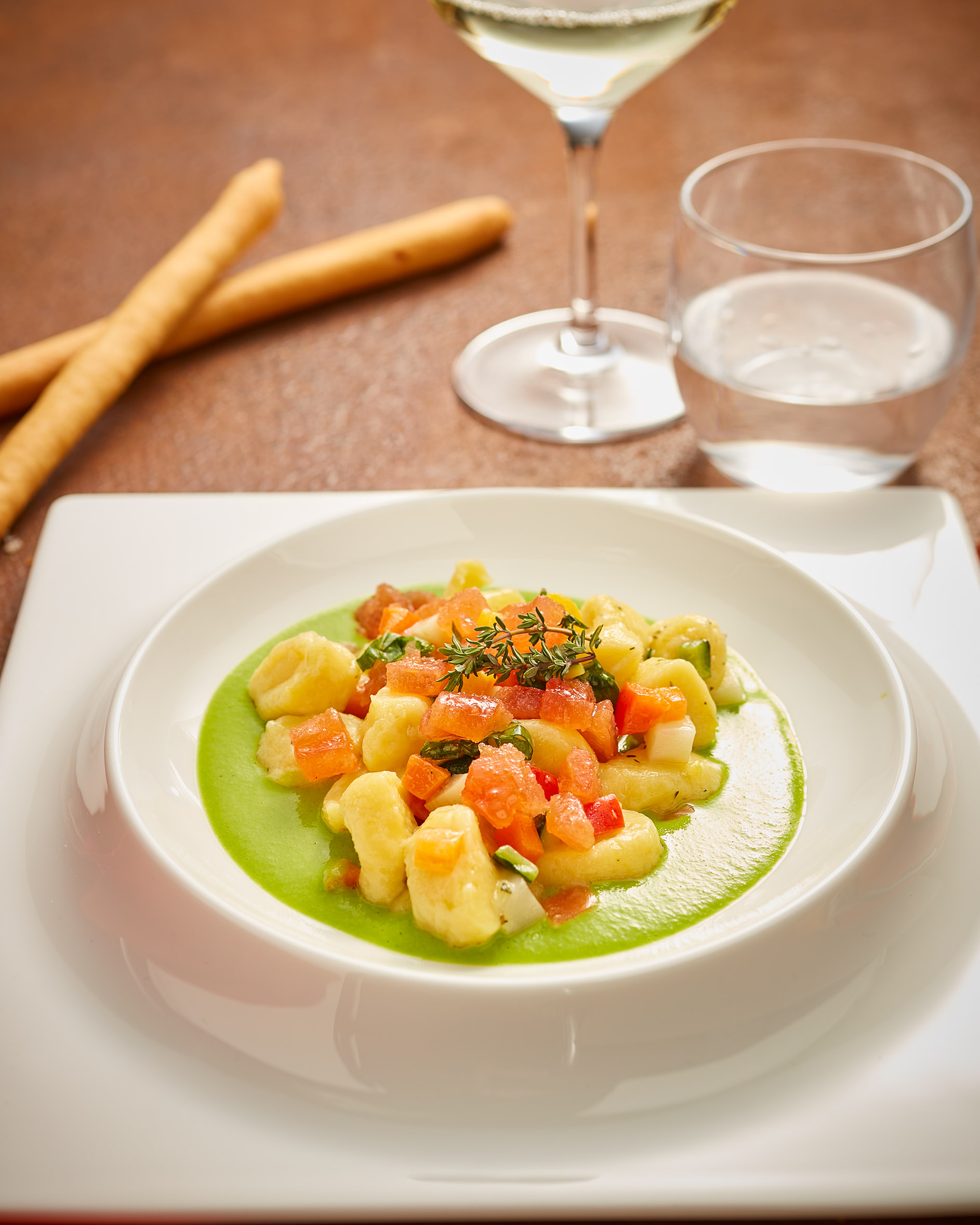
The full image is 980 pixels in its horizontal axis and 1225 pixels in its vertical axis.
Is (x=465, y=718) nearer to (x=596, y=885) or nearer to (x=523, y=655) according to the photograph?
(x=523, y=655)

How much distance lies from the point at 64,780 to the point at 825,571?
4.75 ft

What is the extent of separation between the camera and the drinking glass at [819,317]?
2703 mm

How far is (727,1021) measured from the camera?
157 centimetres

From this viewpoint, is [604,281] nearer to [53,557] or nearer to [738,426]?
[738,426]

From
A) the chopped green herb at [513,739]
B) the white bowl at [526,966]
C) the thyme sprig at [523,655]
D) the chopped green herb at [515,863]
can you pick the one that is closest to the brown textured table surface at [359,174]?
the white bowl at [526,966]

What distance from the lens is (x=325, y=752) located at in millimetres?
1988

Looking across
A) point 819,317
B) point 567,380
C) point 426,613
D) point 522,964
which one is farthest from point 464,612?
point 567,380

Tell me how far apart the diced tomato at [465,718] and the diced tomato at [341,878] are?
0.76 feet

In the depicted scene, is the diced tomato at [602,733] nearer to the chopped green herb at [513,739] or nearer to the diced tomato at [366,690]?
the chopped green herb at [513,739]

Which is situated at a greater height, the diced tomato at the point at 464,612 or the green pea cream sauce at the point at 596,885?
the diced tomato at the point at 464,612

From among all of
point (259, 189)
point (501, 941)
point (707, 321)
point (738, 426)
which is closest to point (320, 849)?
point (501, 941)

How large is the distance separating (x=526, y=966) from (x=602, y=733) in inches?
17.1

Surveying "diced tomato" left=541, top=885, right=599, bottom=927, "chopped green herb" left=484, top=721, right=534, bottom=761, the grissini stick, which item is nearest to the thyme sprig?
"chopped green herb" left=484, top=721, right=534, bottom=761

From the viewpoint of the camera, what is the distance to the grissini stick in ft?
11.1
